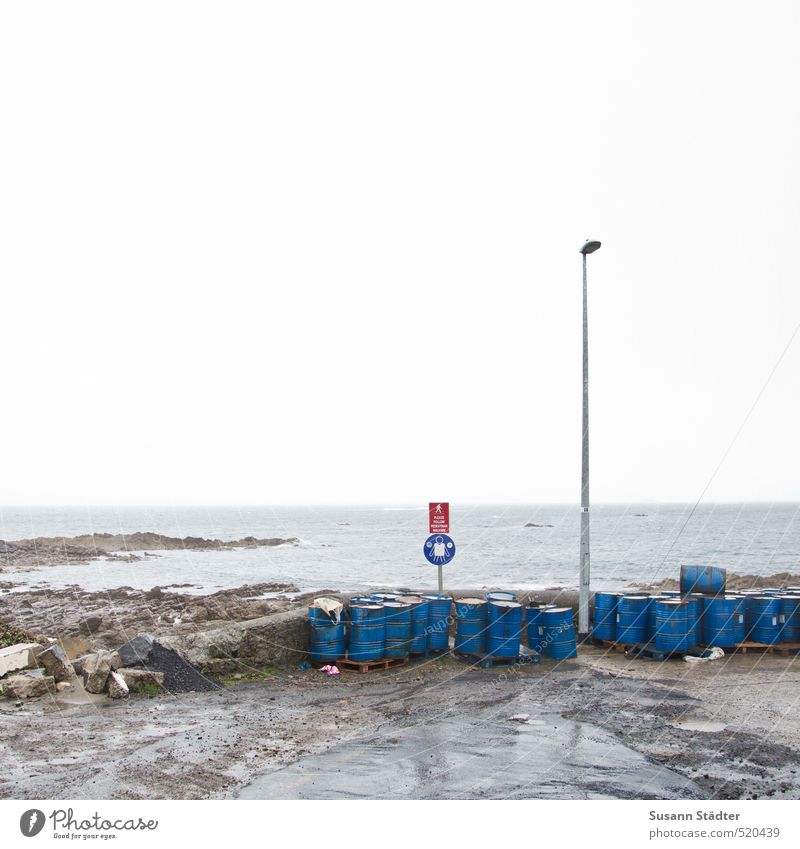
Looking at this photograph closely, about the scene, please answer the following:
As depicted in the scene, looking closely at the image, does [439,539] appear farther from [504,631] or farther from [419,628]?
[504,631]

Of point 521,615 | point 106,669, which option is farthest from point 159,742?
point 521,615

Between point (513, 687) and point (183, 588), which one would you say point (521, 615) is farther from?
point (183, 588)

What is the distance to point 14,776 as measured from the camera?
655 cm

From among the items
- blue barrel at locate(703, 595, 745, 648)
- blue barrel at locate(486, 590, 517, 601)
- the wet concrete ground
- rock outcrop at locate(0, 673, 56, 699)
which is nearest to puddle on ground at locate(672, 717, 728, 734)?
the wet concrete ground

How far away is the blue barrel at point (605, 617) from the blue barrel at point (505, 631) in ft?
7.23

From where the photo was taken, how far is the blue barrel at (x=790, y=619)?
12.0 meters

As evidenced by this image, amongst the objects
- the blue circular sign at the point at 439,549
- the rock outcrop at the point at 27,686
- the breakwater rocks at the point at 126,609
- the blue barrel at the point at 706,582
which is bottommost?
the breakwater rocks at the point at 126,609

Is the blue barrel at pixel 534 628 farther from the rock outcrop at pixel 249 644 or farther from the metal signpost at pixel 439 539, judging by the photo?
the rock outcrop at pixel 249 644

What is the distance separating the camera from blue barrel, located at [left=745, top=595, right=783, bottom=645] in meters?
11.9

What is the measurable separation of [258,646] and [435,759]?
4929 mm

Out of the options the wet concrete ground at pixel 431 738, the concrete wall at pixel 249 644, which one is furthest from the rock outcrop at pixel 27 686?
the concrete wall at pixel 249 644

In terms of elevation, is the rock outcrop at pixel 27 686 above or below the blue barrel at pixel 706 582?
below
